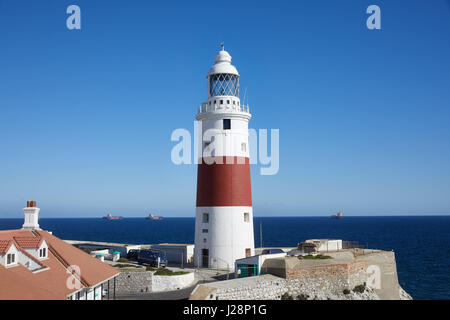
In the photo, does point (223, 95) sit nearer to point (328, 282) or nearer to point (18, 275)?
point (328, 282)

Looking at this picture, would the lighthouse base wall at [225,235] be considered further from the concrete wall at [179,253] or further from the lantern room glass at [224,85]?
the lantern room glass at [224,85]

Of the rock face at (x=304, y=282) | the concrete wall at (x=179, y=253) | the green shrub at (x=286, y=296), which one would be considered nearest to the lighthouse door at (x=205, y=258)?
the concrete wall at (x=179, y=253)

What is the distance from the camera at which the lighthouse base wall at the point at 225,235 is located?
3544 cm

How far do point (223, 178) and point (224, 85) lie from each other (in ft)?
26.8

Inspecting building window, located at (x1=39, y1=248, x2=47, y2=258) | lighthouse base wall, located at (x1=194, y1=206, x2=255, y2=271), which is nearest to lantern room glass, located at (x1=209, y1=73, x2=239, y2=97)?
lighthouse base wall, located at (x1=194, y1=206, x2=255, y2=271)

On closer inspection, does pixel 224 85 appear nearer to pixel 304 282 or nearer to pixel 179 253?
pixel 179 253

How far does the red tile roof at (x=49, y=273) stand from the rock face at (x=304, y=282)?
→ 19.3 feet

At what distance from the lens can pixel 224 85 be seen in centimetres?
3694

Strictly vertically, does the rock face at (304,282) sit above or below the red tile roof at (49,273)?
below

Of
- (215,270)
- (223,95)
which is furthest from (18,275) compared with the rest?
(223,95)

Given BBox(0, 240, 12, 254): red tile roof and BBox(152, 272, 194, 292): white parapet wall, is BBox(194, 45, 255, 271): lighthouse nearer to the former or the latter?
BBox(152, 272, 194, 292): white parapet wall

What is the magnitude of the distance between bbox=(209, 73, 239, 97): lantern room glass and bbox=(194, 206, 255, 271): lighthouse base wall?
393 inches

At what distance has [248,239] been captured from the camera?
Answer: 36.1 m

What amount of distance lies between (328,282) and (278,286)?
428 centimetres
